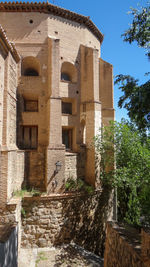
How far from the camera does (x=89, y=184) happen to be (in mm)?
11133

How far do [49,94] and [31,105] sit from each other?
6.27 feet

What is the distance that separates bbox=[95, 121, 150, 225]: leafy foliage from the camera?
28.8 ft

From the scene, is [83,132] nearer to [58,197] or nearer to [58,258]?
[58,197]

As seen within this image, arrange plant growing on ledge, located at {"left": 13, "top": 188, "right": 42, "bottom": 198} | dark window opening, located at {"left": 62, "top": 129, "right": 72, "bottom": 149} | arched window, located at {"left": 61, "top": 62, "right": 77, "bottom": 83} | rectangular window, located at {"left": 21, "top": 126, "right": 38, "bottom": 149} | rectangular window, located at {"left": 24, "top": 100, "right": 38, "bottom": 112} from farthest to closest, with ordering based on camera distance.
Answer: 1. dark window opening, located at {"left": 62, "top": 129, "right": 72, "bottom": 149}
2. arched window, located at {"left": 61, "top": 62, "right": 77, "bottom": 83}
3. rectangular window, located at {"left": 24, "top": 100, "right": 38, "bottom": 112}
4. rectangular window, located at {"left": 21, "top": 126, "right": 38, "bottom": 149}
5. plant growing on ledge, located at {"left": 13, "top": 188, "right": 42, "bottom": 198}

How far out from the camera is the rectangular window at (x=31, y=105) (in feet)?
39.3

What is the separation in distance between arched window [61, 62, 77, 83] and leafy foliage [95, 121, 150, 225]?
4.46 m

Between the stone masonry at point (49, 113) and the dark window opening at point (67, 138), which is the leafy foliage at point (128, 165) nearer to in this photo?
the stone masonry at point (49, 113)

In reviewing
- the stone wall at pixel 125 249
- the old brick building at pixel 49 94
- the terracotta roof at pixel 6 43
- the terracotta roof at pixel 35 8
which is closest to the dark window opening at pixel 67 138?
the old brick building at pixel 49 94

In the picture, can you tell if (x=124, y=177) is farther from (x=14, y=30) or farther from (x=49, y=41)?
(x=14, y=30)

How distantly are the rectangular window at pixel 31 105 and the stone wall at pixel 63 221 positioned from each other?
5737 millimetres

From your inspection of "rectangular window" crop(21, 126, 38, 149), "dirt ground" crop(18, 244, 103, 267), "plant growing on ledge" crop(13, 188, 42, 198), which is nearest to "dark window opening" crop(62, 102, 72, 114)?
"rectangular window" crop(21, 126, 38, 149)

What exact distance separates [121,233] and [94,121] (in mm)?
6953

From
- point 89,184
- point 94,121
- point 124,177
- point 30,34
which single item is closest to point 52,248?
point 89,184

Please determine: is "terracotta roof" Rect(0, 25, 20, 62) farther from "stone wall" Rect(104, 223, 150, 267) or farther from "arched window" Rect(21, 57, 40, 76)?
"stone wall" Rect(104, 223, 150, 267)
